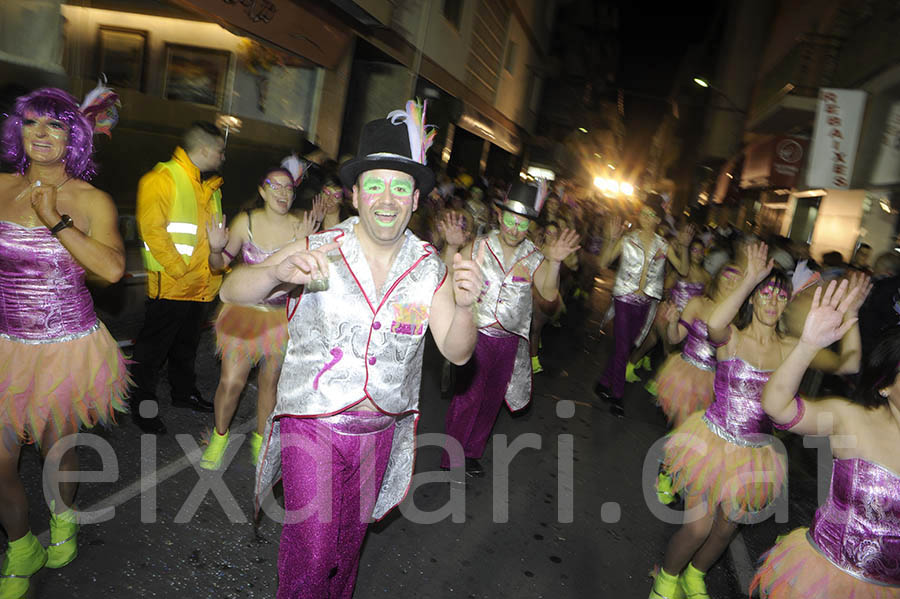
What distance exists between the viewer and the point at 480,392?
4.95 metres

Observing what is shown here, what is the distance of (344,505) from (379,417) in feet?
1.30

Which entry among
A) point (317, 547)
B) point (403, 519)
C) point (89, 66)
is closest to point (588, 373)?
point (403, 519)

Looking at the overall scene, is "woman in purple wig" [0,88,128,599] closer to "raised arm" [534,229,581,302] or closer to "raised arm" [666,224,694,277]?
"raised arm" [534,229,581,302]

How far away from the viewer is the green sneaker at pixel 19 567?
2.85 metres

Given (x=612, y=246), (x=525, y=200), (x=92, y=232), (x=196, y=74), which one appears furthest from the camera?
(x=196, y=74)

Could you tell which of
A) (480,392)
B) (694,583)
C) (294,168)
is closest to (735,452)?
(694,583)

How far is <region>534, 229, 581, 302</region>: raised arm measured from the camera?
4539 millimetres

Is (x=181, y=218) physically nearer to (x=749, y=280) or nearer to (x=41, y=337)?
(x=41, y=337)

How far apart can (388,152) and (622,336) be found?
209 inches

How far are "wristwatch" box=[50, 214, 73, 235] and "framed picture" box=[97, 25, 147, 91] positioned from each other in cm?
575

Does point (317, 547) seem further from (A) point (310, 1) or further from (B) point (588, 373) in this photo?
(A) point (310, 1)

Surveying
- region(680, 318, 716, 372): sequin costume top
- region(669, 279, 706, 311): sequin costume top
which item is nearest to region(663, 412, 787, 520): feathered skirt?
region(680, 318, 716, 372): sequin costume top

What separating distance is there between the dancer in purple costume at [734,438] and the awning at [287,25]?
788cm

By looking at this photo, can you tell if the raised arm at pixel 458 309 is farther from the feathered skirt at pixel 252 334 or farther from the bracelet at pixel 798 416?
the feathered skirt at pixel 252 334
